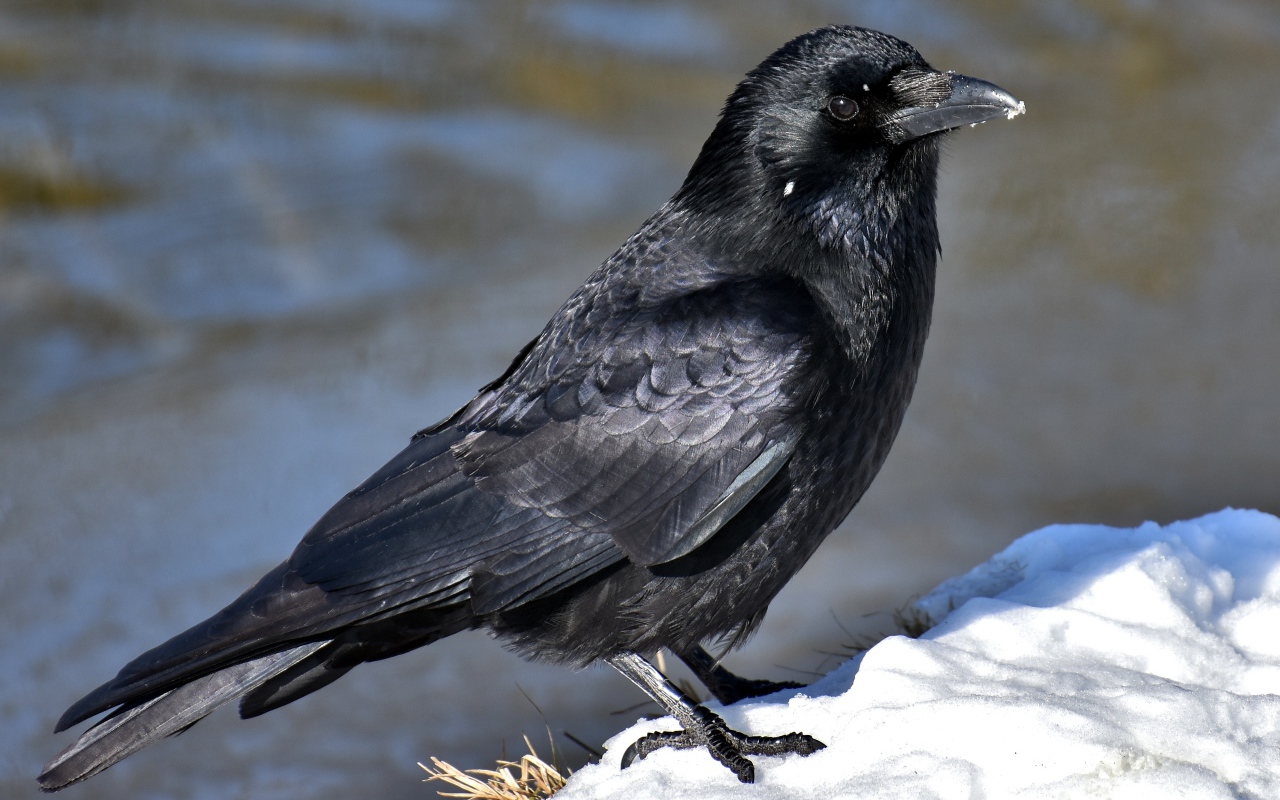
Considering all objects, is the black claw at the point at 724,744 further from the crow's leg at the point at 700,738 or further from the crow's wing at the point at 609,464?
the crow's wing at the point at 609,464

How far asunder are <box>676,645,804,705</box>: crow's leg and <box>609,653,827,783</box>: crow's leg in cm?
43

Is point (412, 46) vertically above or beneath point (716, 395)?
above

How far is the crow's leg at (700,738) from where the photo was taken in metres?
3.21

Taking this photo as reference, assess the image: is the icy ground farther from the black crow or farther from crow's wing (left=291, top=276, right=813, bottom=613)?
crow's wing (left=291, top=276, right=813, bottom=613)

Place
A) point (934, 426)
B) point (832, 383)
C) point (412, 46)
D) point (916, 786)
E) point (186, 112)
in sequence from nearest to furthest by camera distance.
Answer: point (916, 786) < point (832, 383) < point (934, 426) < point (186, 112) < point (412, 46)

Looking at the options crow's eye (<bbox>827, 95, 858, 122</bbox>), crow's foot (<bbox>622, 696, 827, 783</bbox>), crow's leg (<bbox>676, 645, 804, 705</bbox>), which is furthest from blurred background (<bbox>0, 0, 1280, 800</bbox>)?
crow's eye (<bbox>827, 95, 858, 122</bbox>)

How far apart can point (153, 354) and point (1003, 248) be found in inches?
191

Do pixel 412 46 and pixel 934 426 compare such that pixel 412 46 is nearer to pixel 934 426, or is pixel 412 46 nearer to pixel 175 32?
pixel 175 32

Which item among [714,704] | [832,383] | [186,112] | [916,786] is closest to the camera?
[916,786]

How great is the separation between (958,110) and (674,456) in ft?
3.70

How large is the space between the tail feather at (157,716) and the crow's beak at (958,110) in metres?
2.01

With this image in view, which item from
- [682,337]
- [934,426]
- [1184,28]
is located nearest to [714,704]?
[682,337]

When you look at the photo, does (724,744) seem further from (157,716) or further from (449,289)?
(449,289)

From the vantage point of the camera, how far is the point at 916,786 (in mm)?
2893
